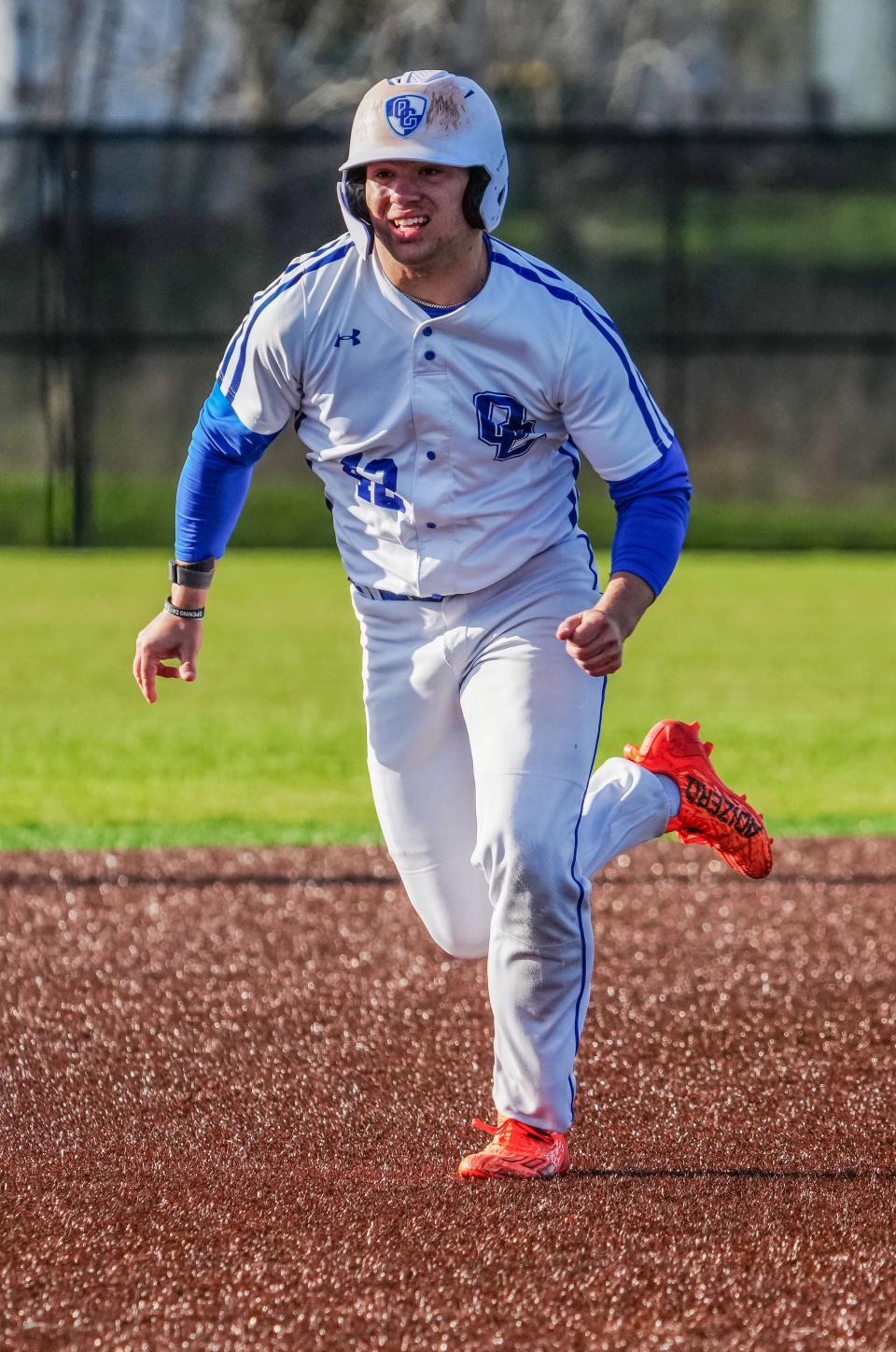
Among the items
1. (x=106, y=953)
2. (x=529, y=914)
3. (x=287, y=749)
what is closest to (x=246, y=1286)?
(x=529, y=914)

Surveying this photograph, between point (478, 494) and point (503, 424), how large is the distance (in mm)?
145

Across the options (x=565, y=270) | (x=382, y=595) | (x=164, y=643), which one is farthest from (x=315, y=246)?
(x=382, y=595)

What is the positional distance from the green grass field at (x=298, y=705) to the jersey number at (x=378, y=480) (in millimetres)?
3536

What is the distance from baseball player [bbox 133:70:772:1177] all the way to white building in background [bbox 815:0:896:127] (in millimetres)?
39521

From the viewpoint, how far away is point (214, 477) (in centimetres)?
382

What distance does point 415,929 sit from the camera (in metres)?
5.80

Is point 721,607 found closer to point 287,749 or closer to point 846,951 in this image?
point 287,749

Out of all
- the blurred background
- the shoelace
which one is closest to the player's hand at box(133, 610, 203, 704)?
the shoelace

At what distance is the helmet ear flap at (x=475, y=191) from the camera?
3568 millimetres

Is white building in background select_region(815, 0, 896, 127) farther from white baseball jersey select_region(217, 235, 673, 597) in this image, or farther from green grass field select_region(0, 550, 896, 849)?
white baseball jersey select_region(217, 235, 673, 597)

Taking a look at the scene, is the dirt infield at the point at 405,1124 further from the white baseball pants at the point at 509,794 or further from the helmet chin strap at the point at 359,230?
the helmet chin strap at the point at 359,230

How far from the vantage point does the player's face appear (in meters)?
3.52

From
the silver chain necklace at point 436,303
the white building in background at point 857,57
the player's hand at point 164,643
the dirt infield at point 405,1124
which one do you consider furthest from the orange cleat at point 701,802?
the white building in background at point 857,57

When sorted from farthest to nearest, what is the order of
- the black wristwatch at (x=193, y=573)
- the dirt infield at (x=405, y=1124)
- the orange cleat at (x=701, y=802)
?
1. the orange cleat at (x=701, y=802)
2. the black wristwatch at (x=193, y=573)
3. the dirt infield at (x=405, y=1124)
